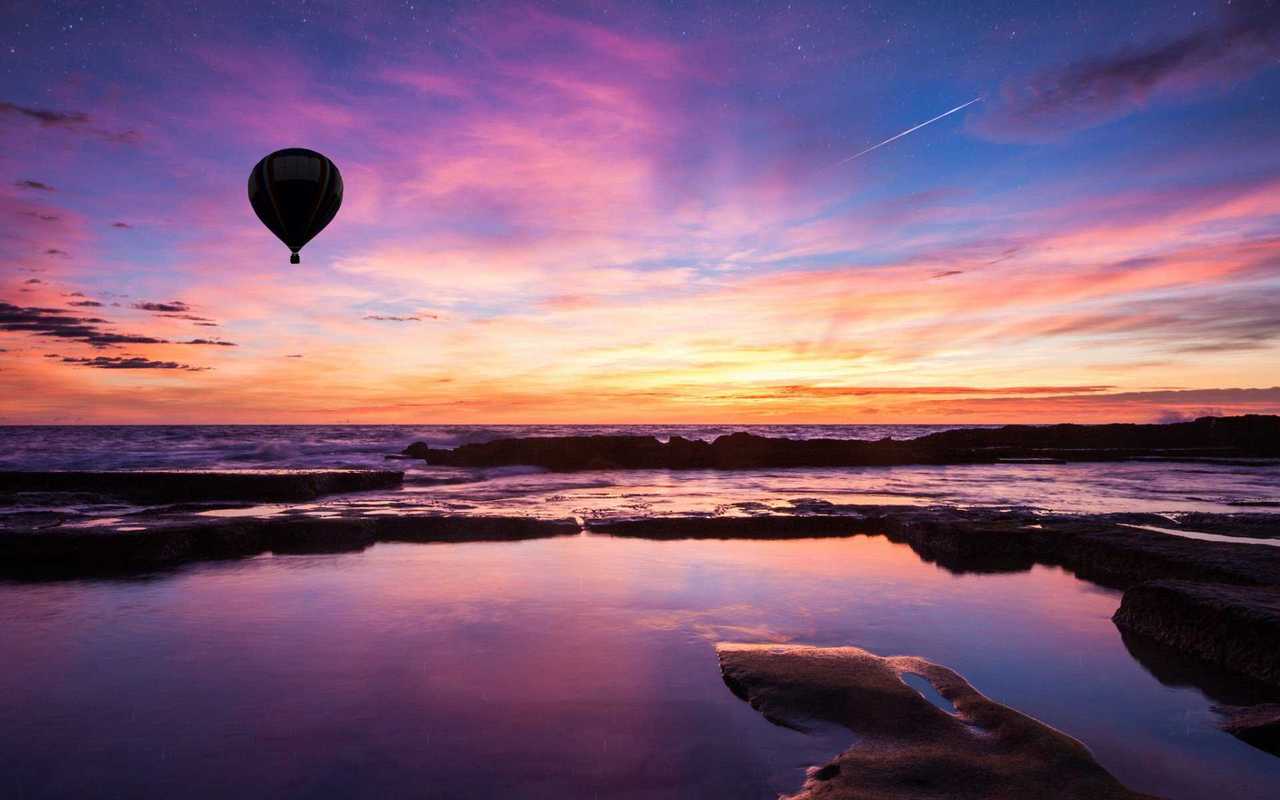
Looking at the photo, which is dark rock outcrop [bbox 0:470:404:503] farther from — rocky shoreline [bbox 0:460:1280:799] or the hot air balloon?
the hot air balloon

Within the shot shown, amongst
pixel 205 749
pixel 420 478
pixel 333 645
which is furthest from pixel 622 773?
pixel 420 478

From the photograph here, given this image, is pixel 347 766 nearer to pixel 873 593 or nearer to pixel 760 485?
pixel 873 593

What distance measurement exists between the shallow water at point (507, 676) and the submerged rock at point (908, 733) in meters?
0.25

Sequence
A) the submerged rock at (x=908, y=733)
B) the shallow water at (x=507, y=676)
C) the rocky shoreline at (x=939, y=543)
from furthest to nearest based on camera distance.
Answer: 1. the rocky shoreline at (x=939, y=543)
2. the shallow water at (x=507, y=676)
3. the submerged rock at (x=908, y=733)

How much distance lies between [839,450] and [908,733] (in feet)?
113

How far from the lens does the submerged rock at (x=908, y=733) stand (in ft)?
12.2

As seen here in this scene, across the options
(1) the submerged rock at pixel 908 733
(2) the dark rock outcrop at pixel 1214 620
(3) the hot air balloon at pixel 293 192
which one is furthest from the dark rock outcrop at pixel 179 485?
(2) the dark rock outcrop at pixel 1214 620

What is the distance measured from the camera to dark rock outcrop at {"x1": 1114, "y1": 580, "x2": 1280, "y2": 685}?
5457mm

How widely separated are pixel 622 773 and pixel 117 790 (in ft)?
9.19

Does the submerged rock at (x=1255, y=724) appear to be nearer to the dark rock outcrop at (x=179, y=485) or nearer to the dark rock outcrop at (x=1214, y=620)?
the dark rock outcrop at (x=1214, y=620)

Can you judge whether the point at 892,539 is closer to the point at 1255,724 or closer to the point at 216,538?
the point at 1255,724

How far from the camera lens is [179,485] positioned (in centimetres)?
1875

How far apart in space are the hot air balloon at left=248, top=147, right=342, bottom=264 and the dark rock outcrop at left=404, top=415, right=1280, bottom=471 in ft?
59.5

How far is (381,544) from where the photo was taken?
1162 cm
